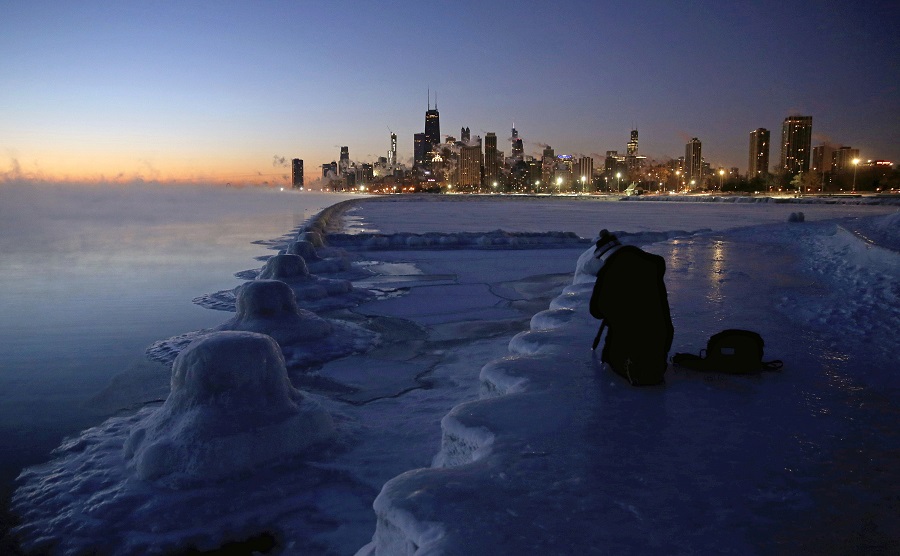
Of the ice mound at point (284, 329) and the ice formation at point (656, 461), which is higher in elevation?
the ice formation at point (656, 461)

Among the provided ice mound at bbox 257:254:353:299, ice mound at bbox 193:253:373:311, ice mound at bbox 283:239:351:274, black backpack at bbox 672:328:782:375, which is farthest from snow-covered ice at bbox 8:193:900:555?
ice mound at bbox 283:239:351:274

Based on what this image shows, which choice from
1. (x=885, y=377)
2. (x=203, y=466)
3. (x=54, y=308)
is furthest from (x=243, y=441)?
(x=54, y=308)

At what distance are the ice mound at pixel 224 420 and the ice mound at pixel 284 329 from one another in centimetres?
292

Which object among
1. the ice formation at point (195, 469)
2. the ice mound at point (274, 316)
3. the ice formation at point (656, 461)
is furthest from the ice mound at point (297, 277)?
the ice formation at point (656, 461)

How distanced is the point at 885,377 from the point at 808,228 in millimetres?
20360

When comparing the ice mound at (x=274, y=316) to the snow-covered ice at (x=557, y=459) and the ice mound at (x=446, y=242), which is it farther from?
the ice mound at (x=446, y=242)

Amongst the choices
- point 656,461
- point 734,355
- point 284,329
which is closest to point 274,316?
point 284,329

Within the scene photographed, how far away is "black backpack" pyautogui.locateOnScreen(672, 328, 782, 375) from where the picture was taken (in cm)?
541

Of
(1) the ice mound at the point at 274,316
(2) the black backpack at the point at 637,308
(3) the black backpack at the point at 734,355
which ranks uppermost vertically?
(2) the black backpack at the point at 637,308

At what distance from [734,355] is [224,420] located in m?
4.40

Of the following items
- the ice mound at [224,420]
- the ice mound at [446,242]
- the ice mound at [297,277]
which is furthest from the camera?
the ice mound at [446,242]

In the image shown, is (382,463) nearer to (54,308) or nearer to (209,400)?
(209,400)

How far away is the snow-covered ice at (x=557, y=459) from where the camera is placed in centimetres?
296

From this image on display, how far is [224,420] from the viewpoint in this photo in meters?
5.31
